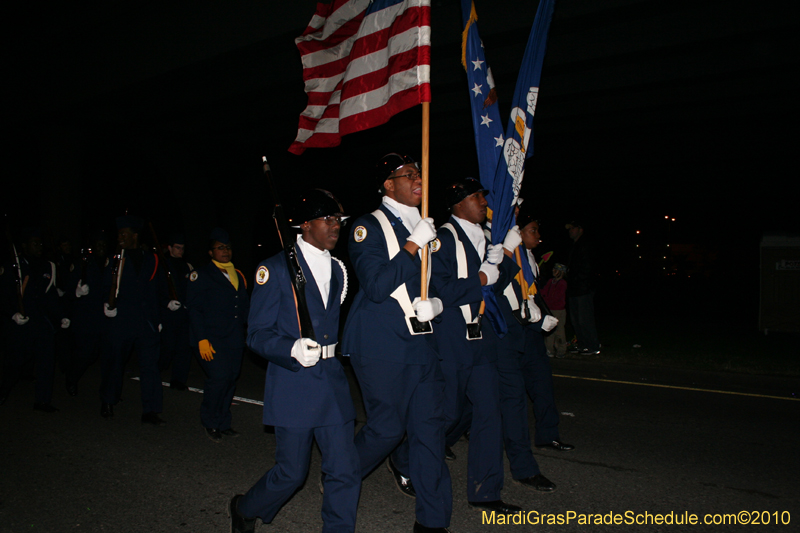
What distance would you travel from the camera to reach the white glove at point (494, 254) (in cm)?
416

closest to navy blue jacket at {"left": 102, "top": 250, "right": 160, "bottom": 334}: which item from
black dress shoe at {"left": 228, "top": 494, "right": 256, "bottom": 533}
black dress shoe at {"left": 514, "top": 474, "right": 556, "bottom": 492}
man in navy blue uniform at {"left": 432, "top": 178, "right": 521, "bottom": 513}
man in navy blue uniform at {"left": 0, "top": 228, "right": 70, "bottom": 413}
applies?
man in navy blue uniform at {"left": 0, "top": 228, "right": 70, "bottom": 413}

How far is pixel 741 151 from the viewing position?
17.7 meters

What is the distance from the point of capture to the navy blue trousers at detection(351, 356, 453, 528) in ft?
11.5

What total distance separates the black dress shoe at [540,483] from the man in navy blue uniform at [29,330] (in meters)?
5.37

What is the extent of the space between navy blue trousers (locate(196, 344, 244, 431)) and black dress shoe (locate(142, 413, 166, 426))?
0.69 meters

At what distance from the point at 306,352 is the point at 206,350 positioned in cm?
306

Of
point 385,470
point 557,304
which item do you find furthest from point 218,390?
point 557,304

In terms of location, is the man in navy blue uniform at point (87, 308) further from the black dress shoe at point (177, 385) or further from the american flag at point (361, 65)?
the american flag at point (361, 65)

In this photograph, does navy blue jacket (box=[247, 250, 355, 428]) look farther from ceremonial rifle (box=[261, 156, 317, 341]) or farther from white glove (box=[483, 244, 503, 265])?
white glove (box=[483, 244, 503, 265])

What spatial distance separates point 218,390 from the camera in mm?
5762

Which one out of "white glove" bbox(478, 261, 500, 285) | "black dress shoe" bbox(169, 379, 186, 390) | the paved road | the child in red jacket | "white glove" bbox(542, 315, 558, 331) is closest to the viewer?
the paved road

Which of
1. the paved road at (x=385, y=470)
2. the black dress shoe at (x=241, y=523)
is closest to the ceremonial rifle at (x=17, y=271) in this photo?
the paved road at (x=385, y=470)

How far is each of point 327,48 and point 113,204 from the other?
31550mm

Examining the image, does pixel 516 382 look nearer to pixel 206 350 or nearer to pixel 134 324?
pixel 206 350
